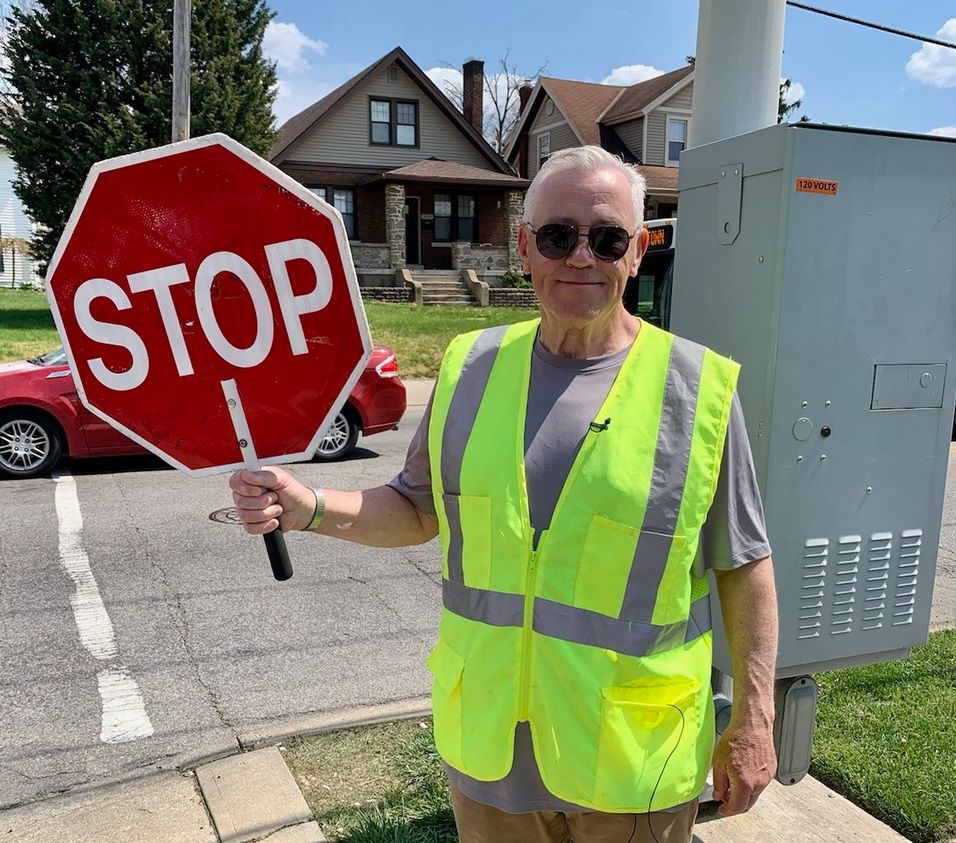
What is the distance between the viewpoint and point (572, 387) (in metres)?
1.79

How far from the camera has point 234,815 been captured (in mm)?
2896

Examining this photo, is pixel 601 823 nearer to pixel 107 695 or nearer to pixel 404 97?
pixel 107 695

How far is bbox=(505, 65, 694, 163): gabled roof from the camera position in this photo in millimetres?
28891

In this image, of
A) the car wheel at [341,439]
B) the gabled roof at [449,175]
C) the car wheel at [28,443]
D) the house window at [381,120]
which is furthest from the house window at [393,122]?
the car wheel at [28,443]

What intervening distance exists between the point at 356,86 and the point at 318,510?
2738 cm

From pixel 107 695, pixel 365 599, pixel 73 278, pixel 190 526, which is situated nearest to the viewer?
pixel 73 278

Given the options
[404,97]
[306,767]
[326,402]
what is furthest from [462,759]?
[404,97]

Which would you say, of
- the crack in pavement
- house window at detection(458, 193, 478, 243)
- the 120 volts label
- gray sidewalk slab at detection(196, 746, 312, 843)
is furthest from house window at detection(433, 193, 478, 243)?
the 120 volts label

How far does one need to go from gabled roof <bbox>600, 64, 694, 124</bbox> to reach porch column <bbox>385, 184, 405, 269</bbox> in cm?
898

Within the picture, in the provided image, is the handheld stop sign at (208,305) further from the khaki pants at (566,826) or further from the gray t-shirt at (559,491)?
the khaki pants at (566,826)

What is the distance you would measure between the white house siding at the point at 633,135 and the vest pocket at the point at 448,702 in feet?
98.1

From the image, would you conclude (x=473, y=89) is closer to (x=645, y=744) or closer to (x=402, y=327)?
(x=402, y=327)

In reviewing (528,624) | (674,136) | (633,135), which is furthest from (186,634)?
(674,136)

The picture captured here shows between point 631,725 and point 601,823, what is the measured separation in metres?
0.24
